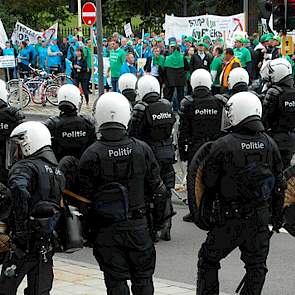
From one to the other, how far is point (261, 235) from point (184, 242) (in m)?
3.68

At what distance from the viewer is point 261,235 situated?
7164 mm

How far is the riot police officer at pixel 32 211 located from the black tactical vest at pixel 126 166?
341mm

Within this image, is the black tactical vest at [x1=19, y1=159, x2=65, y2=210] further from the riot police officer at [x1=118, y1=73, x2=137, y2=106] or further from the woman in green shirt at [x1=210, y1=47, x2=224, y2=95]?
the woman in green shirt at [x1=210, y1=47, x2=224, y2=95]

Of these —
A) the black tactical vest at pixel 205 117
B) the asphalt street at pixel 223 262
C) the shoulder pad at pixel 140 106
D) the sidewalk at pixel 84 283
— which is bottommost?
the asphalt street at pixel 223 262

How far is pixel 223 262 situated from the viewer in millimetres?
9641

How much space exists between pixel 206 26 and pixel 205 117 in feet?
61.5

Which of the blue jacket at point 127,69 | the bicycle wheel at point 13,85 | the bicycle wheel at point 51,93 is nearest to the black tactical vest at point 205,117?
the blue jacket at point 127,69

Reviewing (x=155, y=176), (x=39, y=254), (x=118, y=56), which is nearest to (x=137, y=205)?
(x=155, y=176)

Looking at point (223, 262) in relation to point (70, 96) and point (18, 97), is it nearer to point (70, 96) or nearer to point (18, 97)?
point (70, 96)

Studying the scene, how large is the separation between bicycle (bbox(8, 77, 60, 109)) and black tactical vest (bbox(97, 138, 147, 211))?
19174 millimetres

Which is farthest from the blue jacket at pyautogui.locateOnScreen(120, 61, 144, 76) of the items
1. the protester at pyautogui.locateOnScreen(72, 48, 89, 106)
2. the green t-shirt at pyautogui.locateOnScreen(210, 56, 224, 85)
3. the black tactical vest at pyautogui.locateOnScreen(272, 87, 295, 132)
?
the black tactical vest at pyautogui.locateOnScreen(272, 87, 295, 132)

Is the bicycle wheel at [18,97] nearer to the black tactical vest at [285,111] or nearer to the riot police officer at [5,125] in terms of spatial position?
the black tactical vest at [285,111]

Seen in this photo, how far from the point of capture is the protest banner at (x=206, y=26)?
2831 centimetres

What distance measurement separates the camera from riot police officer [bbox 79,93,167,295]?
6723 millimetres
